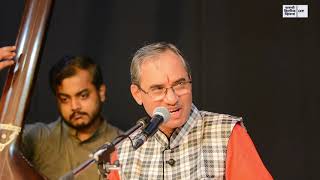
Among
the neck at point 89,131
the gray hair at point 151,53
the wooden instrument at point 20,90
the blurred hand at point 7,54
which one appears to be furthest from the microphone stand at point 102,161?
the neck at point 89,131

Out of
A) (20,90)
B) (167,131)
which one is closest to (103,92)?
(20,90)

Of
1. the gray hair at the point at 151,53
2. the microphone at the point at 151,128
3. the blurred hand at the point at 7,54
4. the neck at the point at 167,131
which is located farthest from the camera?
the blurred hand at the point at 7,54

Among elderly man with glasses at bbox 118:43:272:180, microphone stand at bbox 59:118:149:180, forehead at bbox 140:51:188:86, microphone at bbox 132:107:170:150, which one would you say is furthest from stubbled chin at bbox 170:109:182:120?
microphone stand at bbox 59:118:149:180

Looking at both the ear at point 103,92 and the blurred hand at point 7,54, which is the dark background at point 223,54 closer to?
the ear at point 103,92

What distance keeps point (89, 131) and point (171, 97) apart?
0.80 metres

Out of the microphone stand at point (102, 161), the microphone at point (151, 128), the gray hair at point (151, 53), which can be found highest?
the gray hair at point (151, 53)

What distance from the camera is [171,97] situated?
1809 mm

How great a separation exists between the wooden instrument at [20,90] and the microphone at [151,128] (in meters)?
0.81

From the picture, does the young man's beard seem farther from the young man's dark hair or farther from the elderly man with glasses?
the elderly man with glasses

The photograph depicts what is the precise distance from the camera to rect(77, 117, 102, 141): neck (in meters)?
2.49

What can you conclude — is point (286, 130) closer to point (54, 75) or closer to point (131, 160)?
point (131, 160)

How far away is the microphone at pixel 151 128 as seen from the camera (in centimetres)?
138

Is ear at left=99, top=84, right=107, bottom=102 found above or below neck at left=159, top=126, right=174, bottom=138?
above

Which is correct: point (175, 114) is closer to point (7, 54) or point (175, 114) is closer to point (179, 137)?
point (179, 137)
